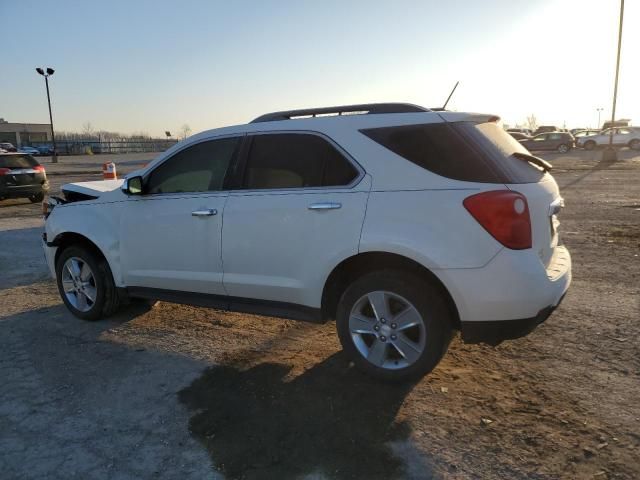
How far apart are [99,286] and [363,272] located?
2.74 metres

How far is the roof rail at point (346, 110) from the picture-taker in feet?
11.9

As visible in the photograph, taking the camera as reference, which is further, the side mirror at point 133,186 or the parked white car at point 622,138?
the parked white car at point 622,138

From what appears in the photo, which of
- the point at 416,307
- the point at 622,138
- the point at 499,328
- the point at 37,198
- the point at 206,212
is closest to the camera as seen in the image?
the point at 499,328

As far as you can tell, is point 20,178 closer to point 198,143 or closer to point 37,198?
point 37,198

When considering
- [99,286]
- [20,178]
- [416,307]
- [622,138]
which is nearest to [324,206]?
[416,307]

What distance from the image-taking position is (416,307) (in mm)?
3285

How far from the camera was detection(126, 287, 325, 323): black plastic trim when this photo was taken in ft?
12.3

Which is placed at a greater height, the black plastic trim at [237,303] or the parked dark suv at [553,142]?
the parked dark suv at [553,142]

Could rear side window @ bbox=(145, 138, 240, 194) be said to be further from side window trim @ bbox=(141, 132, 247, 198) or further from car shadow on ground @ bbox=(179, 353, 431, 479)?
car shadow on ground @ bbox=(179, 353, 431, 479)

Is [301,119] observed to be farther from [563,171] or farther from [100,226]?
[563,171]

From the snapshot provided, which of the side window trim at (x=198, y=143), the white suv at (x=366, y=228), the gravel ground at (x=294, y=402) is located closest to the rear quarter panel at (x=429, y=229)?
the white suv at (x=366, y=228)

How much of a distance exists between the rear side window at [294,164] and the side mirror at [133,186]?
1.11 metres

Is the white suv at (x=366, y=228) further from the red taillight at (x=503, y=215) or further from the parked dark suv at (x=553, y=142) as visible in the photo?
the parked dark suv at (x=553, y=142)

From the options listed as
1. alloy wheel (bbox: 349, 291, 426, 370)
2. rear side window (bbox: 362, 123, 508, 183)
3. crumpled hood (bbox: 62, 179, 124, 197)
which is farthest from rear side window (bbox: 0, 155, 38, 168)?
alloy wheel (bbox: 349, 291, 426, 370)
